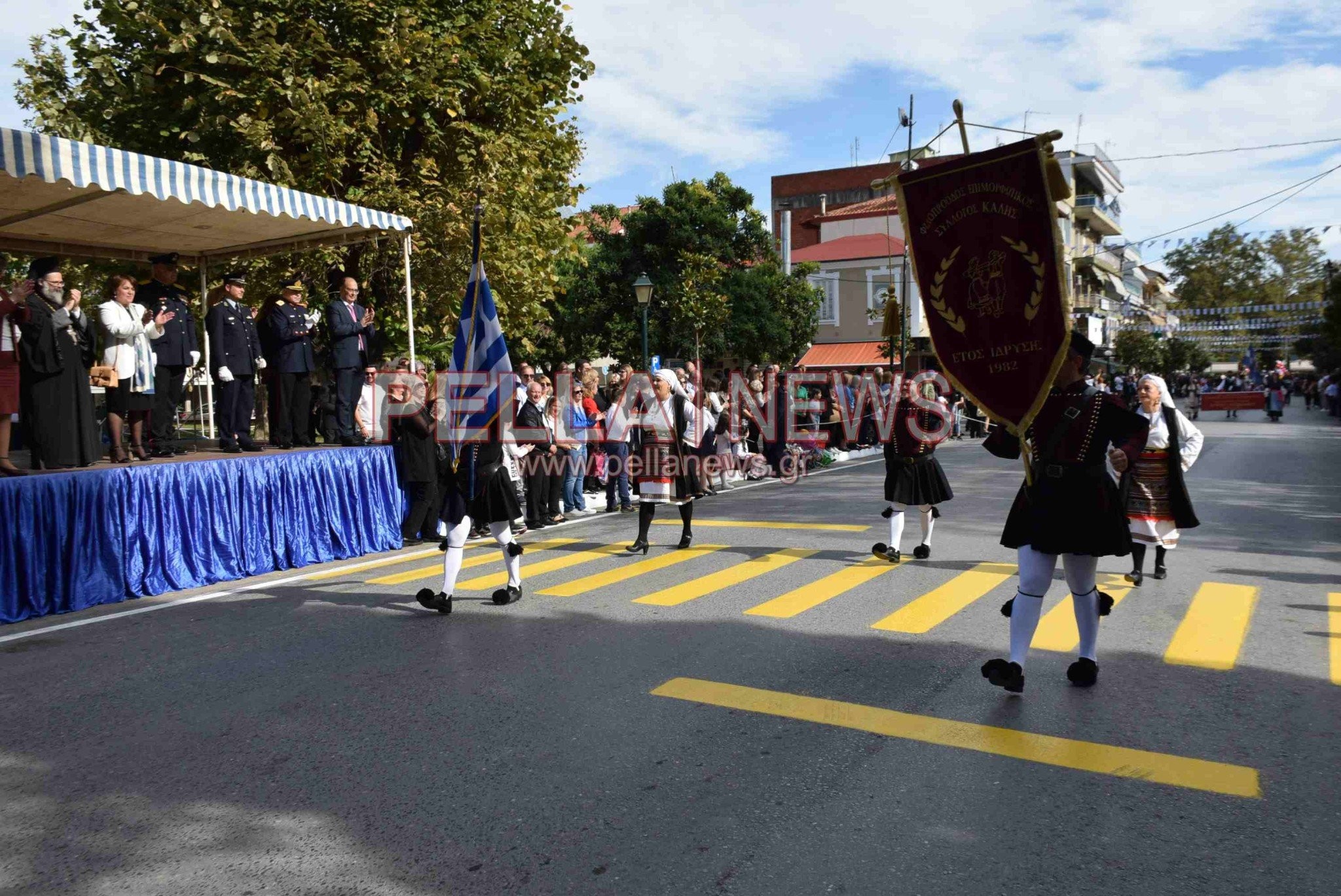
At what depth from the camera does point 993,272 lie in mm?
4988

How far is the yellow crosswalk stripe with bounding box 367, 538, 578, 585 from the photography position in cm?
876

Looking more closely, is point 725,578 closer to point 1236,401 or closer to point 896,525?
point 896,525

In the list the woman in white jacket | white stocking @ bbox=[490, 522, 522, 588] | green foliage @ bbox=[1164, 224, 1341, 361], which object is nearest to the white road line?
the woman in white jacket

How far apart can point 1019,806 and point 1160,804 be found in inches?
22.2

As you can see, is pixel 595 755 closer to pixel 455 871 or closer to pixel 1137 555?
pixel 455 871

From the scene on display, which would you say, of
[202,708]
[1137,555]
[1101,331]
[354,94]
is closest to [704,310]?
[354,94]

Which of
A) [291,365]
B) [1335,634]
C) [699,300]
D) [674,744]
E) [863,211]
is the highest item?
[863,211]

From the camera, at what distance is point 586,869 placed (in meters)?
3.35

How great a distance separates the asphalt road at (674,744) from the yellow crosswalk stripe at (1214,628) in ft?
0.12

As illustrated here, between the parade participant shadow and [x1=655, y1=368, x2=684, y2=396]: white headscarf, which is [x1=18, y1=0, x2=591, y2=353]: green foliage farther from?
the parade participant shadow

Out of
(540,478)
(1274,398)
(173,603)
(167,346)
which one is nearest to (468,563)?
(173,603)

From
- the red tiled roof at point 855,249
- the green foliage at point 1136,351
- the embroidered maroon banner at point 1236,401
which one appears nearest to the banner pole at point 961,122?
the embroidered maroon banner at point 1236,401

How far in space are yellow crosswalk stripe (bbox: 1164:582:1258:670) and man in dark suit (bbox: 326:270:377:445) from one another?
8.48 meters

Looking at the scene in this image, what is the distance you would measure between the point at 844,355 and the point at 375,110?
113ft
